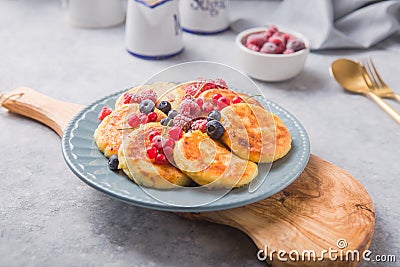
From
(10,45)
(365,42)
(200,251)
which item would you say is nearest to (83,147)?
(200,251)

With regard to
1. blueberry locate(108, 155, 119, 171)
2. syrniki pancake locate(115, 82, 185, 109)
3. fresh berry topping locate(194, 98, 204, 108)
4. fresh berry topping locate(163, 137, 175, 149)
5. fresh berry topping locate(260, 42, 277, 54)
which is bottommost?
fresh berry topping locate(260, 42, 277, 54)

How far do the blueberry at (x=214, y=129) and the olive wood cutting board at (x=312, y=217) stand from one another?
17 cm

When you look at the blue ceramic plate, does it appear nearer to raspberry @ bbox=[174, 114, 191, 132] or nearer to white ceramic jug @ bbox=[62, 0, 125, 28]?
raspberry @ bbox=[174, 114, 191, 132]

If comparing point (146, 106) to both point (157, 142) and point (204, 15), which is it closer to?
point (157, 142)

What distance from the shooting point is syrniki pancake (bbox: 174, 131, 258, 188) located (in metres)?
1.14

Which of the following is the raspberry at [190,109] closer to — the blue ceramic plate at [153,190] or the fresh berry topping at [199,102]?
the fresh berry topping at [199,102]

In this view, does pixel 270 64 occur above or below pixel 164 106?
below

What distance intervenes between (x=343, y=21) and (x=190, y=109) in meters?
1.13

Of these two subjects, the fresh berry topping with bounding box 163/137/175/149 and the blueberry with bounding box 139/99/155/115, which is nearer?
the fresh berry topping with bounding box 163/137/175/149

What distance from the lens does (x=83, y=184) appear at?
134 cm

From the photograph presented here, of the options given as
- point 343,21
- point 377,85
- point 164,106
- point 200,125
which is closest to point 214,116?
point 200,125

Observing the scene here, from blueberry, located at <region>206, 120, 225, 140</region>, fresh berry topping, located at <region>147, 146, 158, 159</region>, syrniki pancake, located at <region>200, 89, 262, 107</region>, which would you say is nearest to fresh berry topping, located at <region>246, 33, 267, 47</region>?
syrniki pancake, located at <region>200, 89, 262, 107</region>

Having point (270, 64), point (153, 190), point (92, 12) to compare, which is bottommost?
point (92, 12)

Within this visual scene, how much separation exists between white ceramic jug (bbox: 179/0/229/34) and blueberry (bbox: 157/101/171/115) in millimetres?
918
